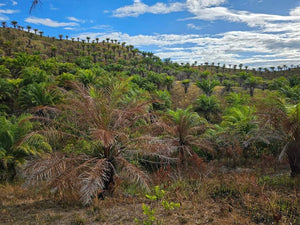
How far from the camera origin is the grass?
360 cm

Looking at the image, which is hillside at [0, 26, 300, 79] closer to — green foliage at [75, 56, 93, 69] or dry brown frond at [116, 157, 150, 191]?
green foliage at [75, 56, 93, 69]

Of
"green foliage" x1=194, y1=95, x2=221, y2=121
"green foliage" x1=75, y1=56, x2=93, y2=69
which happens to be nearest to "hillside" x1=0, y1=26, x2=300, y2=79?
"green foliage" x1=75, y1=56, x2=93, y2=69

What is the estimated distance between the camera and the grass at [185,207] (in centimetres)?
360

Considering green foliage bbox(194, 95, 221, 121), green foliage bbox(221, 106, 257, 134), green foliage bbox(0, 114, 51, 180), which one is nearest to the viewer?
green foliage bbox(0, 114, 51, 180)

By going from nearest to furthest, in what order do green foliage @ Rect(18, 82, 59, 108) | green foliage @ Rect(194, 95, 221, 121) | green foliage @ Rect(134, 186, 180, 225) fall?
1. green foliage @ Rect(134, 186, 180, 225)
2. green foliage @ Rect(18, 82, 59, 108)
3. green foliage @ Rect(194, 95, 221, 121)

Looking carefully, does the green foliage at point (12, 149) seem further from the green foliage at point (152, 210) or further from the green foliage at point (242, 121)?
the green foliage at point (242, 121)

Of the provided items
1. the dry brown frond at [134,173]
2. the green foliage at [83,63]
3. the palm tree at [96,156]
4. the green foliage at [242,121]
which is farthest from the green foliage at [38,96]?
the green foliage at [83,63]

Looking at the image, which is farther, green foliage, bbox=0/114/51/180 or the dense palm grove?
green foliage, bbox=0/114/51/180

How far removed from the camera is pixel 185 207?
4031 millimetres

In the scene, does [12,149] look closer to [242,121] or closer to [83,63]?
[242,121]

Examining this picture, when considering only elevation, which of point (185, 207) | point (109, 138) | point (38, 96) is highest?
point (38, 96)

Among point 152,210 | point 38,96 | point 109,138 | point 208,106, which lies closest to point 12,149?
point 109,138

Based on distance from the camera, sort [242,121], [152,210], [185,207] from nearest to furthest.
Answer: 1. [152,210]
2. [185,207]
3. [242,121]

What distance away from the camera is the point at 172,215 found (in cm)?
374
